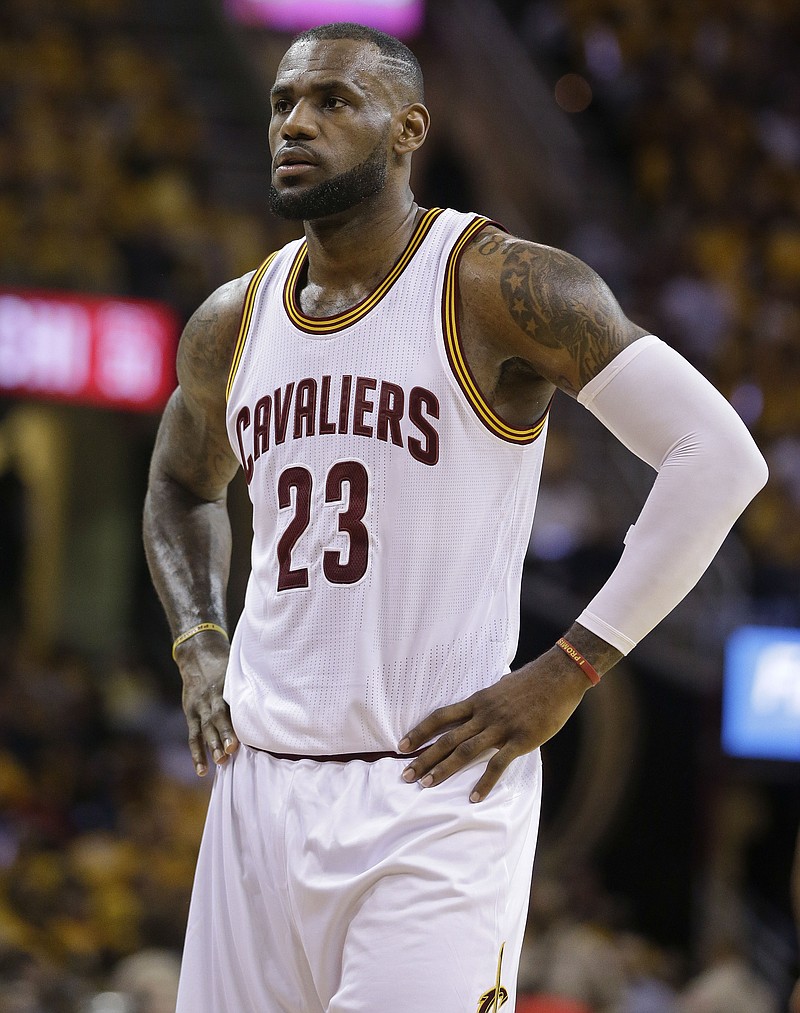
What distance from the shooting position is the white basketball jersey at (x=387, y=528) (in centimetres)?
295

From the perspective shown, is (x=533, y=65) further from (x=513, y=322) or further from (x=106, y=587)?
(x=513, y=322)

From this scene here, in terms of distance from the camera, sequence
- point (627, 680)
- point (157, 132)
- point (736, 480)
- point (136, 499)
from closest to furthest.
Answer: point (736, 480), point (627, 680), point (157, 132), point (136, 499)

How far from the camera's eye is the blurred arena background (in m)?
8.86

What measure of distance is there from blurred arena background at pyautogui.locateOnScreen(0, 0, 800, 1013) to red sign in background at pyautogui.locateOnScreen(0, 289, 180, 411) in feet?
0.05

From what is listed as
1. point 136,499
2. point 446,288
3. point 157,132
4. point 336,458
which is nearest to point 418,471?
point 336,458

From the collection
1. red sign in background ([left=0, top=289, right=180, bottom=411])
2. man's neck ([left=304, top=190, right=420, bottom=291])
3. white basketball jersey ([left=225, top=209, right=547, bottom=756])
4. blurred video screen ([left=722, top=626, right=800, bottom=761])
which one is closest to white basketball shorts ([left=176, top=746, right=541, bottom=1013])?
white basketball jersey ([left=225, top=209, right=547, bottom=756])

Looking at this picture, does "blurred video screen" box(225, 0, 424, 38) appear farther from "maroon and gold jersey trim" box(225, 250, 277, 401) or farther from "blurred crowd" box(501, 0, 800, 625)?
"maroon and gold jersey trim" box(225, 250, 277, 401)

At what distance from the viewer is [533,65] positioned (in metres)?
16.0

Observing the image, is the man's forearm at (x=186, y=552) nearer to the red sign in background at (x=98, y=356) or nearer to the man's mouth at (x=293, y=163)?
the man's mouth at (x=293, y=163)

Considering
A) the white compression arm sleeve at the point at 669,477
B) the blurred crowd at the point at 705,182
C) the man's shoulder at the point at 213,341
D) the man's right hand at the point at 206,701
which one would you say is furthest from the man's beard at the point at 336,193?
the blurred crowd at the point at 705,182

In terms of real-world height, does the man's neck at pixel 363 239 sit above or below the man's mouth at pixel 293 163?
below

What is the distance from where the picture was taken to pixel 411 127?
3189 millimetres

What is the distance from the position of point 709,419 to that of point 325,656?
0.83m

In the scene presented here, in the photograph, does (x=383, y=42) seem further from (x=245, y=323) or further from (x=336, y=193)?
(x=245, y=323)
